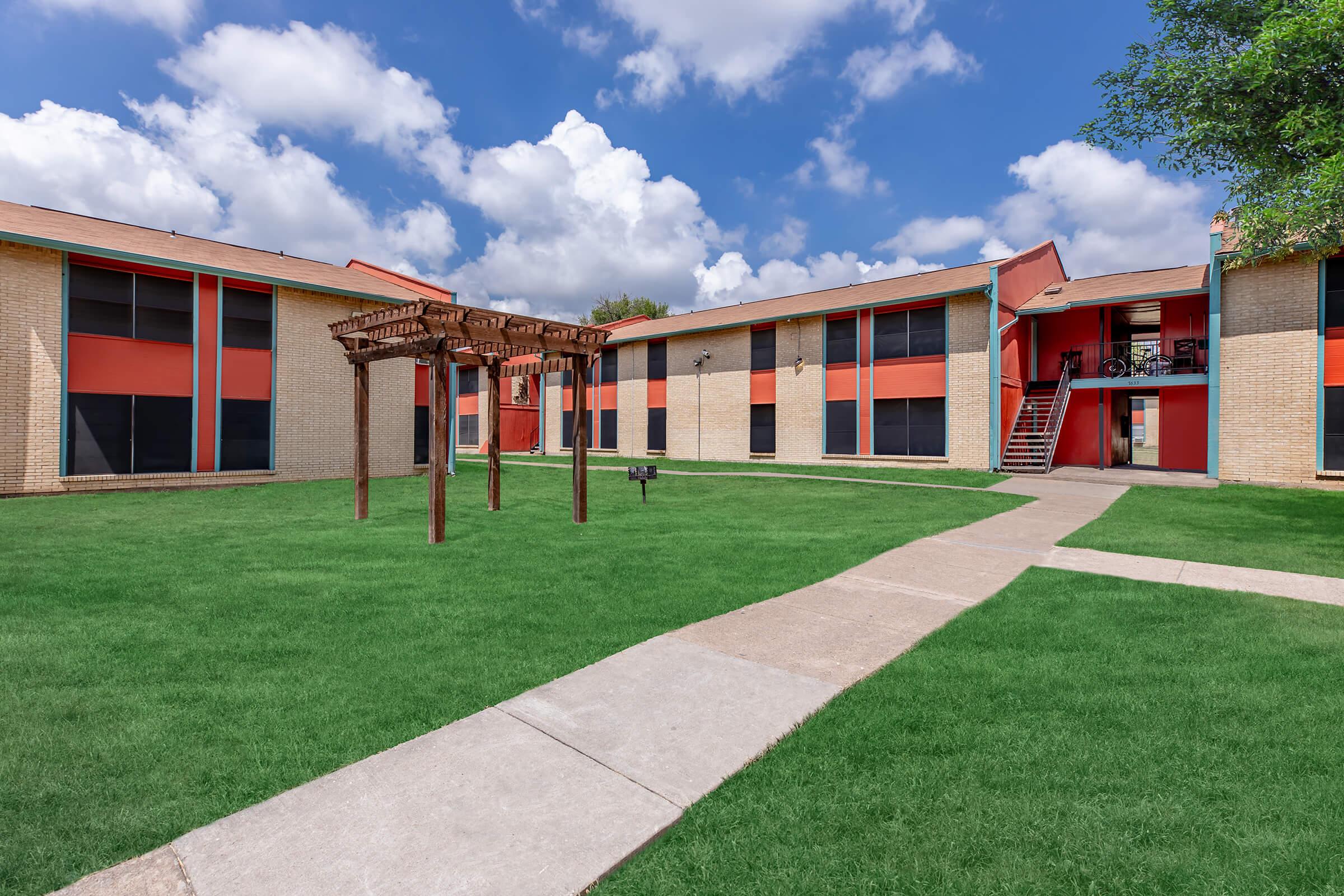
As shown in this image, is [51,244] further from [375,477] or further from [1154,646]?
[1154,646]

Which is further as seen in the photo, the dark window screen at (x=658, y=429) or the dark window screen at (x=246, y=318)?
the dark window screen at (x=658, y=429)

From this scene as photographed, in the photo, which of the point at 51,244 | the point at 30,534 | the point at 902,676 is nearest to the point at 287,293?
the point at 51,244

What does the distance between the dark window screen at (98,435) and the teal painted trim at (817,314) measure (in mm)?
13292

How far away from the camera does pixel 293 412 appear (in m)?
18.2

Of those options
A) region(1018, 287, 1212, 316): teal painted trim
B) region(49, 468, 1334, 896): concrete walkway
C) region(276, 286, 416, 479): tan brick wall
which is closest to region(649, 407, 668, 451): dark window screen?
region(276, 286, 416, 479): tan brick wall

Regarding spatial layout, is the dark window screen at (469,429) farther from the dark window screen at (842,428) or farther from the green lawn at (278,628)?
the green lawn at (278,628)

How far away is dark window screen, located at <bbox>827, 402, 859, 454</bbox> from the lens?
24.2 m

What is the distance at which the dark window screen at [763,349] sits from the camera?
26656 millimetres

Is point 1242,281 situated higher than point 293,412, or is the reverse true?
point 1242,281

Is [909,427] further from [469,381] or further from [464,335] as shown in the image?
[469,381]

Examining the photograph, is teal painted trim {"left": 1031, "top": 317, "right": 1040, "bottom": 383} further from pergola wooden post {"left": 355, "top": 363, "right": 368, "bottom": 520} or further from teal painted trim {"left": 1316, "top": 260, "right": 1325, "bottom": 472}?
pergola wooden post {"left": 355, "top": 363, "right": 368, "bottom": 520}

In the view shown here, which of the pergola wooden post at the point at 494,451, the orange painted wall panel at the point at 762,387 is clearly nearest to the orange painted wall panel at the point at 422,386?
the pergola wooden post at the point at 494,451

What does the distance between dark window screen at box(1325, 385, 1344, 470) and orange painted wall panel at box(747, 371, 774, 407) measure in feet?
53.3

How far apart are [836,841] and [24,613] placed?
Answer: 20.8 ft
